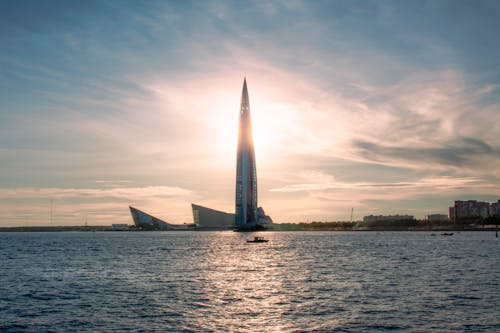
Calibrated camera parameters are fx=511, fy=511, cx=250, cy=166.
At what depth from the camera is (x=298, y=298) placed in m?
41.0

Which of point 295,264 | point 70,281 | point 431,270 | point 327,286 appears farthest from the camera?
point 295,264

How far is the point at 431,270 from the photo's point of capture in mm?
62312

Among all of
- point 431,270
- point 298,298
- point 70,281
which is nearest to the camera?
point 298,298

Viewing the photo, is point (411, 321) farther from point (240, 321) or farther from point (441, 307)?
point (240, 321)

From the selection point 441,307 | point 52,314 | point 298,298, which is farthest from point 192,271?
point 441,307

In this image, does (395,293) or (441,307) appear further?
(395,293)

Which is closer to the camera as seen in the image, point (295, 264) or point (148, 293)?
point (148, 293)

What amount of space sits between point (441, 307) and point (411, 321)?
19.6 ft

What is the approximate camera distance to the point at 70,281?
176 feet

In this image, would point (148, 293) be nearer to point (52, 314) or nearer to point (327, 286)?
point (52, 314)

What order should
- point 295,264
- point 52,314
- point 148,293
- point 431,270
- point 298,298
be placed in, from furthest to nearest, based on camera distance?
point 295,264 → point 431,270 → point 148,293 → point 298,298 → point 52,314

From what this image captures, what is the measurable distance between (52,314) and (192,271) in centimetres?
2855

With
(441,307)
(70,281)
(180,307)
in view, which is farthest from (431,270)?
(70,281)

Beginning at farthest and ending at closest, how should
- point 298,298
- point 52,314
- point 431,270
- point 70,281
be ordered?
point 431,270, point 70,281, point 298,298, point 52,314
